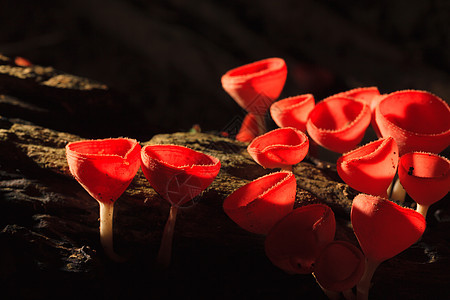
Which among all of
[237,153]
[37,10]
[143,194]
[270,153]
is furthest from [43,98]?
[37,10]

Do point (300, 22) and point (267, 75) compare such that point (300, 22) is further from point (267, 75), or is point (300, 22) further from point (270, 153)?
point (270, 153)

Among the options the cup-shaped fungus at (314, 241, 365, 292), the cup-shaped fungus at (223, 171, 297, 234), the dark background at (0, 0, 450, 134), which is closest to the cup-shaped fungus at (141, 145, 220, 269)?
the cup-shaped fungus at (223, 171, 297, 234)

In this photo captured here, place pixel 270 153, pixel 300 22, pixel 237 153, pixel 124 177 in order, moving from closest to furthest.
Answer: pixel 124 177 → pixel 270 153 → pixel 237 153 → pixel 300 22

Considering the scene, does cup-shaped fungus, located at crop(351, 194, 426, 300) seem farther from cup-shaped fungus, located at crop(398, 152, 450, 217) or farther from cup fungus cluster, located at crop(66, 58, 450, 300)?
cup-shaped fungus, located at crop(398, 152, 450, 217)

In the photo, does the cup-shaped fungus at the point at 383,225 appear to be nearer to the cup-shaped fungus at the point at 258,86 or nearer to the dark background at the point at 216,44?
the cup-shaped fungus at the point at 258,86

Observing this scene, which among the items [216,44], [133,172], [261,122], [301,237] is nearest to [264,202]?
[301,237]
